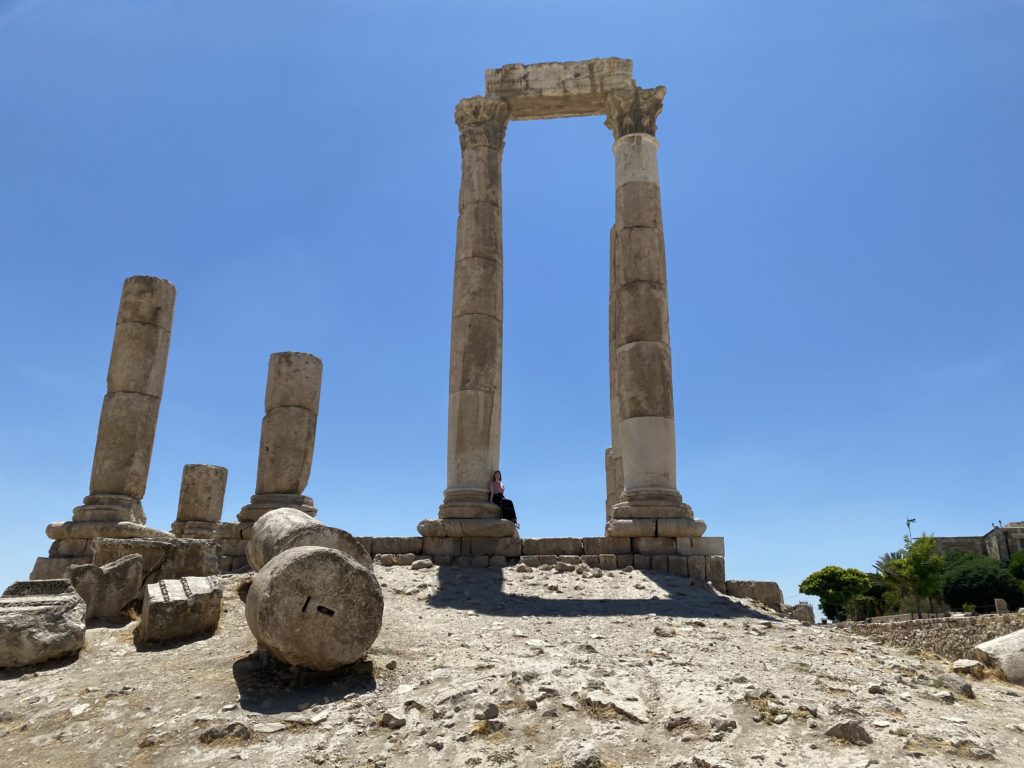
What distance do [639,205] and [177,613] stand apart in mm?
11874

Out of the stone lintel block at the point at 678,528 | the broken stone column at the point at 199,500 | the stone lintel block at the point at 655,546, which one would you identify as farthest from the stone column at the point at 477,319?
the broken stone column at the point at 199,500

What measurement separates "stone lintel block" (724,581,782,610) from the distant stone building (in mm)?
47501

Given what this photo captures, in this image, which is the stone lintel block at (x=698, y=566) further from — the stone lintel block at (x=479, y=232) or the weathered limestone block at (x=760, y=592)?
the stone lintel block at (x=479, y=232)

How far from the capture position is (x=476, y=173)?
56.0 ft

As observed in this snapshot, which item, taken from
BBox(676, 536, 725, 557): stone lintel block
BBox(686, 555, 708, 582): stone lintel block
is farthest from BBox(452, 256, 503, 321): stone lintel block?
BBox(686, 555, 708, 582): stone lintel block

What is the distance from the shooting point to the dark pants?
48.4 ft

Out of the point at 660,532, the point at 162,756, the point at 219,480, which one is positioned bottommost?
the point at 162,756

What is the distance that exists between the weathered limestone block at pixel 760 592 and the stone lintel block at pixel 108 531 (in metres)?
11.0

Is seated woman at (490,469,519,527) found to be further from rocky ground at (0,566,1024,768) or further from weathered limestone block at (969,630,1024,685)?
weathered limestone block at (969,630,1024,685)

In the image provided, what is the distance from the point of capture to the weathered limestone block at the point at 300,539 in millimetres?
9727

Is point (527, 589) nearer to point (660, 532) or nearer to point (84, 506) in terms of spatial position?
point (660, 532)

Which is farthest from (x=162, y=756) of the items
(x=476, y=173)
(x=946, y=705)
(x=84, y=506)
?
(x=476, y=173)

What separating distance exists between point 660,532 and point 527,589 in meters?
3.11

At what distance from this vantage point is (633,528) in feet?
45.0
